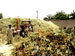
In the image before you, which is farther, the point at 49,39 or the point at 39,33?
the point at 39,33

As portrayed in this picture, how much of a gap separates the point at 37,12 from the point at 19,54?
36.8 m

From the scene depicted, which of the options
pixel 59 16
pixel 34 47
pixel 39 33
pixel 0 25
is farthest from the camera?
pixel 59 16

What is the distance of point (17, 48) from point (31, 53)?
907mm

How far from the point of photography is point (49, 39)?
18.0ft

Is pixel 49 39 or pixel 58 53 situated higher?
pixel 49 39

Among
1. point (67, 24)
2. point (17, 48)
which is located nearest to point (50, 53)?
point (17, 48)

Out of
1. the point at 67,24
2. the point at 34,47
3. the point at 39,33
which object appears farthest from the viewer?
the point at 67,24

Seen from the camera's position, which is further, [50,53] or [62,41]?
[62,41]

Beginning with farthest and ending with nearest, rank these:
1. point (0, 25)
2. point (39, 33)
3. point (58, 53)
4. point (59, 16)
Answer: point (59, 16) → point (0, 25) → point (39, 33) → point (58, 53)

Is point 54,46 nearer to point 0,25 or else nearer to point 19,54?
point 19,54

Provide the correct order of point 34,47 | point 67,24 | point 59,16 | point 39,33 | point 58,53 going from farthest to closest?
point 59,16 < point 67,24 < point 39,33 < point 34,47 < point 58,53

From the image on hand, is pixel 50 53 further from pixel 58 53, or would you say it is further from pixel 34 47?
pixel 34 47

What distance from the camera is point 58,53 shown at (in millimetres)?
4902

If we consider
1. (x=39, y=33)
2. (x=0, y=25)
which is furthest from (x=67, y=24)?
(x=39, y=33)
